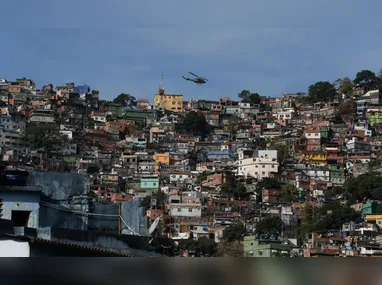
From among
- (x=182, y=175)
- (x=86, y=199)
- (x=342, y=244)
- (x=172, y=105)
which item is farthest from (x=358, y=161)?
(x=86, y=199)

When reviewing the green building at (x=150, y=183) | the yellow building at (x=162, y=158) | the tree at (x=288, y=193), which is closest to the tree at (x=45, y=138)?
the yellow building at (x=162, y=158)

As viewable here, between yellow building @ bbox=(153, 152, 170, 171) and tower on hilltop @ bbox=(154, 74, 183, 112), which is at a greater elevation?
tower on hilltop @ bbox=(154, 74, 183, 112)

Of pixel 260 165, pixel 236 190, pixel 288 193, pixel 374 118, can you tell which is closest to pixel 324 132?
pixel 374 118

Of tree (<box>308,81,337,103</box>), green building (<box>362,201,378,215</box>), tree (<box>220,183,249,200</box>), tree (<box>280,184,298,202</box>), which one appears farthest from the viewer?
tree (<box>308,81,337,103</box>)

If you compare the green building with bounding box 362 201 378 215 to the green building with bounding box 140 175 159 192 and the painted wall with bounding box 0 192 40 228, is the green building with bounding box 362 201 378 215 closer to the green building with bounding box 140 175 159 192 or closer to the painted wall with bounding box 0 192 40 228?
the green building with bounding box 140 175 159 192

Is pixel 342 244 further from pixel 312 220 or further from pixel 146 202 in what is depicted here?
pixel 146 202

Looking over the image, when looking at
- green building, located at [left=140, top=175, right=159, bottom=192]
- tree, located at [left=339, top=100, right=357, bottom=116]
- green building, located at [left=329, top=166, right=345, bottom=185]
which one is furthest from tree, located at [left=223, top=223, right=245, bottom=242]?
tree, located at [left=339, top=100, right=357, bottom=116]
